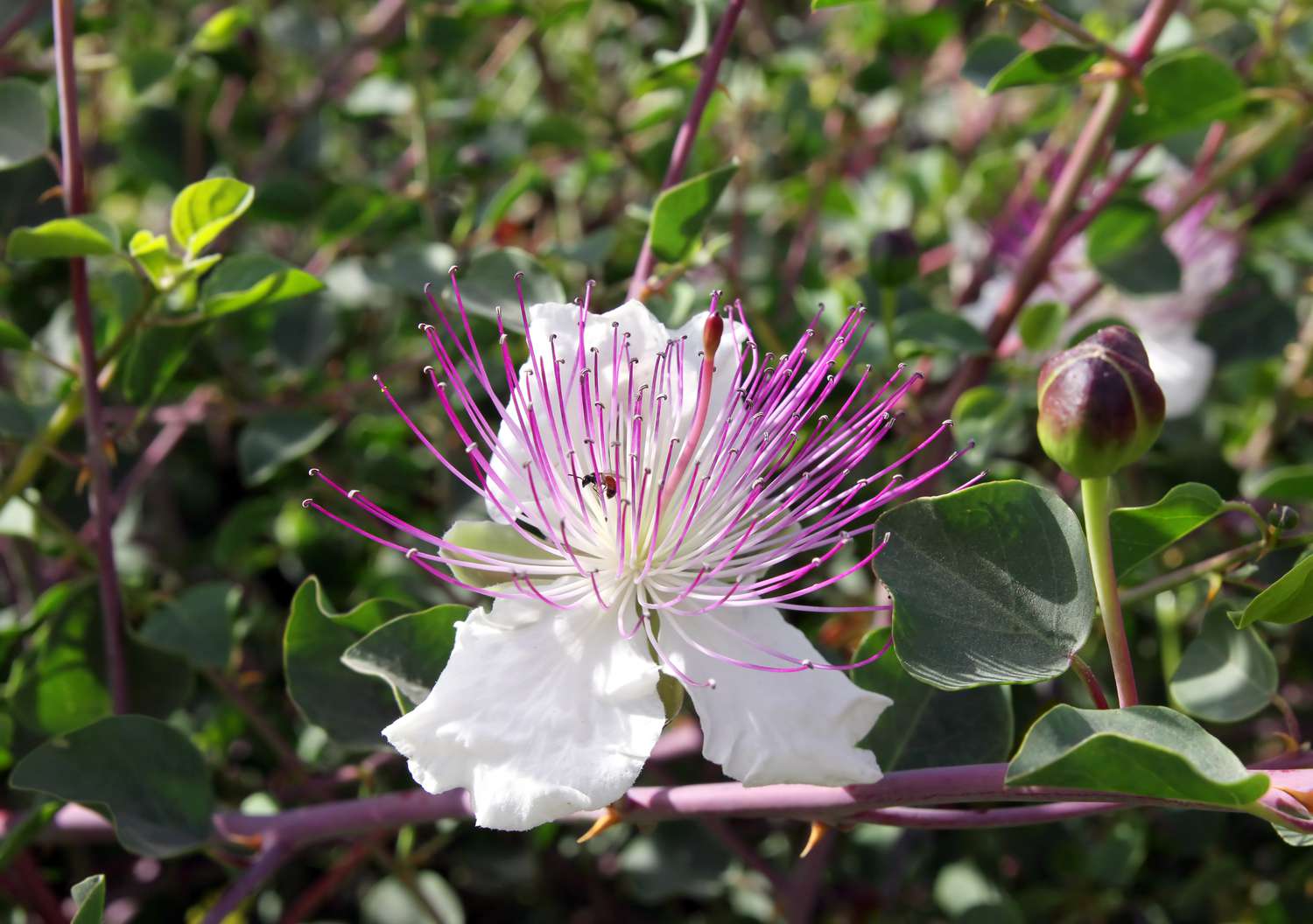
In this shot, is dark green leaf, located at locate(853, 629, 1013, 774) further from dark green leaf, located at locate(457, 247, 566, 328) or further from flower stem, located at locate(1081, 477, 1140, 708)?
dark green leaf, located at locate(457, 247, 566, 328)

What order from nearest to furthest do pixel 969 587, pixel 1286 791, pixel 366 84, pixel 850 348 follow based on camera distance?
pixel 1286 791 → pixel 969 587 → pixel 850 348 → pixel 366 84

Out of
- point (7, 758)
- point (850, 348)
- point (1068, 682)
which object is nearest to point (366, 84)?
point (850, 348)

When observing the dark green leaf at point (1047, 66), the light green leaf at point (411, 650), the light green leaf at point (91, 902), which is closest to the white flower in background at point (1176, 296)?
the dark green leaf at point (1047, 66)

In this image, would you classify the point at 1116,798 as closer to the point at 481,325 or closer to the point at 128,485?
the point at 481,325

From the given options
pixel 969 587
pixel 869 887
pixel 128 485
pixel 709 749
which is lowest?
pixel 869 887

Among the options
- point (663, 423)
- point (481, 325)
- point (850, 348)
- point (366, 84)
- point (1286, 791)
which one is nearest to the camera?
point (1286, 791)

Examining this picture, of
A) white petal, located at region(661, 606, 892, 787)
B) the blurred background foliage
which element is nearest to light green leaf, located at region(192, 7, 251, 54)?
the blurred background foliage
